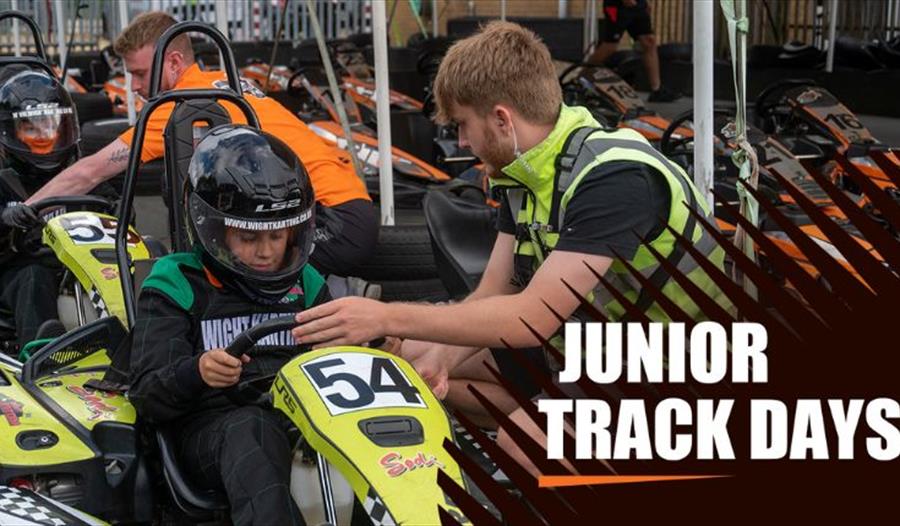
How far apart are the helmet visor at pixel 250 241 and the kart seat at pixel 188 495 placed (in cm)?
44

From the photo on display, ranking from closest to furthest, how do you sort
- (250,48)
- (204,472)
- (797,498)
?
(797,498) < (204,472) < (250,48)

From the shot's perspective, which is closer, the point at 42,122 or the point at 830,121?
the point at 42,122

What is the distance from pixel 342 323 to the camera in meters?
3.01

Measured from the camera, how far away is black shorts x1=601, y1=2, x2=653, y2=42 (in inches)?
530

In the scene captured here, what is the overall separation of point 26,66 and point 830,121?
4324 millimetres

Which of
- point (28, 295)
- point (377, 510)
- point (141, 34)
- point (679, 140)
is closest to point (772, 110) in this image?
point (679, 140)

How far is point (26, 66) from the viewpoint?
597cm

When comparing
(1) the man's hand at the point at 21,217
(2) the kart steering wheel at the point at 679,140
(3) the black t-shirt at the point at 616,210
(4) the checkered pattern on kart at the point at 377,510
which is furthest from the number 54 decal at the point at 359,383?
(2) the kart steering wheel at the point at 679,140

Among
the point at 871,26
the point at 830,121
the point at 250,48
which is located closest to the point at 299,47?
the point at 250,48

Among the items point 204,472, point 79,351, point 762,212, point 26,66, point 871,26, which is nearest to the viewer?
point 204,472

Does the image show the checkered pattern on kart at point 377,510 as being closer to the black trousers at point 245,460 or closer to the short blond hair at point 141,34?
the black trousers at point 245,460

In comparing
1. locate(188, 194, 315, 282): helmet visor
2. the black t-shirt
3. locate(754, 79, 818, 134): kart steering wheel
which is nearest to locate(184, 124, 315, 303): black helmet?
locate(188, 194, 315, 282): helmet visor

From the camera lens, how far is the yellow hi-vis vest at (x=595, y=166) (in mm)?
3295

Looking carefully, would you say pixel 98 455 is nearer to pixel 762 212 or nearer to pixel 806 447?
pixel 806 447
